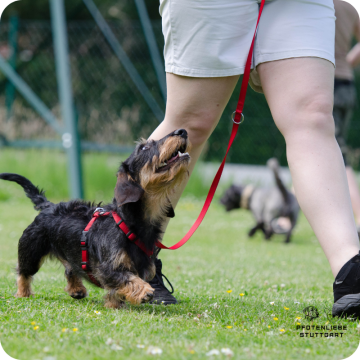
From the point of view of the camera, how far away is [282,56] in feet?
9.44

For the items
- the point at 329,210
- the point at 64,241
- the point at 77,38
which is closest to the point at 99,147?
the point at 77,38

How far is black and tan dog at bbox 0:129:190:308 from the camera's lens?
3.04 m

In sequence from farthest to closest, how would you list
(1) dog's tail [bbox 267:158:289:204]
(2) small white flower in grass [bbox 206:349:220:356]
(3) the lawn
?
(1) dog's tail [bbox 267:158:289:204]
(3) the lawn
(2) small white flower in grass [bbox 206:349:220:356]

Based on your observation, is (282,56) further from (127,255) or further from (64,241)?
(64,241)

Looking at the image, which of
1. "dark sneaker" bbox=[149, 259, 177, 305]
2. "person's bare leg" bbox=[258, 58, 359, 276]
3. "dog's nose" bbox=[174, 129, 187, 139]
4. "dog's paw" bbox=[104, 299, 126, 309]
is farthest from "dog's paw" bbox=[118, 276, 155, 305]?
"person's bare leg" bbox=[258, 58, 359, 276]

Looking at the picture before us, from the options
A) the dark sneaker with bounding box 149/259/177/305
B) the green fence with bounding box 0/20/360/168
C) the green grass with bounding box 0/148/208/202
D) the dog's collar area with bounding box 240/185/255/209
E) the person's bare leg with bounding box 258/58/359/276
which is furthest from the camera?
the green fence with bounding box 0/20/360/168

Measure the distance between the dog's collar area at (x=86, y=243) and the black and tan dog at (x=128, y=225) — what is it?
0.08 feet

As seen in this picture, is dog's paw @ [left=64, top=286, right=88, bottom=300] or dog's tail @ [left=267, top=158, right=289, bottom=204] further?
dog's tail @ [left=267, top=158, right=289, bottom=204]

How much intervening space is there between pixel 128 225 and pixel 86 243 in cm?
33

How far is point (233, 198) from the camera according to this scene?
909 cm

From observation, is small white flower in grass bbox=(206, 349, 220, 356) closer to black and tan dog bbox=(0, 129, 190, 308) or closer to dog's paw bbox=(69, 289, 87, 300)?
black and tan dog bbox=(0, 129, 190, 308)

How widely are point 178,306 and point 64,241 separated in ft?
2.91

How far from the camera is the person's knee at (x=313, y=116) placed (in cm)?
284

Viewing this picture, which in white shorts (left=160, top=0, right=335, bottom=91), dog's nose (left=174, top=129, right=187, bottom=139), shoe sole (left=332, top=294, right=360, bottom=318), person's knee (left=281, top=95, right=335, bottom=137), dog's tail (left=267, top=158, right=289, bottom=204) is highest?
white shorts (left=160, top=0, right=335, bottom=91)
